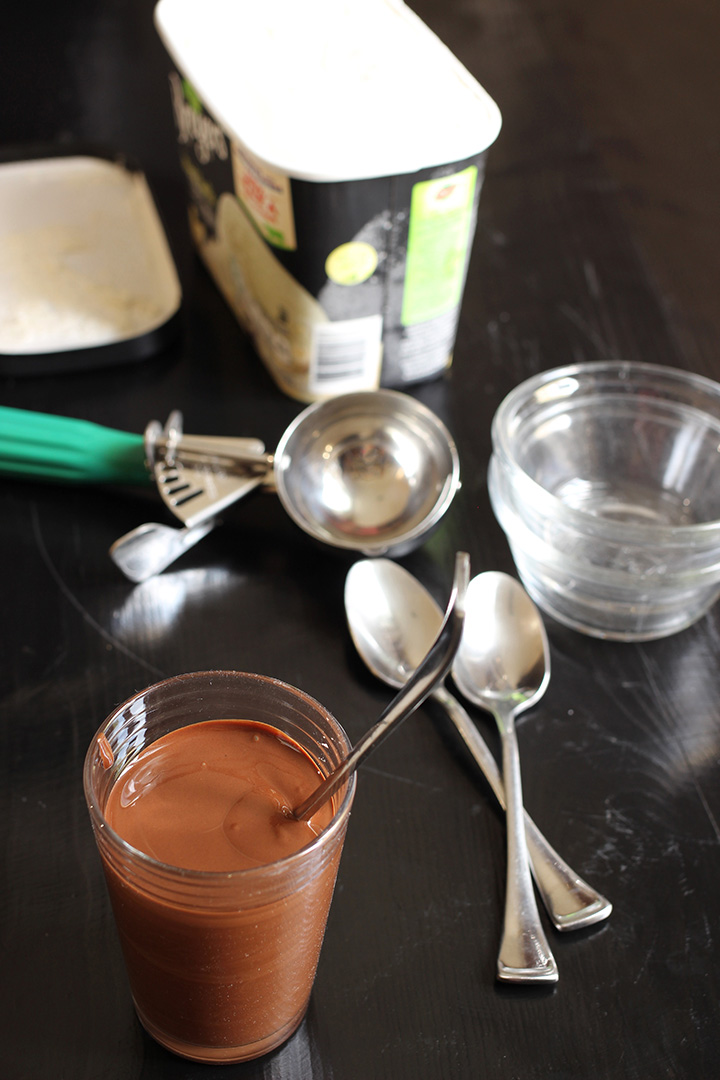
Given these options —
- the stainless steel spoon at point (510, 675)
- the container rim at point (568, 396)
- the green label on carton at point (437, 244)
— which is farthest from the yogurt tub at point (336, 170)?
the stainless steel spoon at point (510, 675)

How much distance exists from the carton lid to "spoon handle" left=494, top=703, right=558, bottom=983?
0.42 meters

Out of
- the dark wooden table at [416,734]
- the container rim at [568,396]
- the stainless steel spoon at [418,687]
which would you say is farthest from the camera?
the container rim at [568,396]

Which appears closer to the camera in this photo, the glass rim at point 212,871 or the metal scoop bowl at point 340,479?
the glass rim at point 212,871

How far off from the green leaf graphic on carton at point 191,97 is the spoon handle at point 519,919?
1.84 ft

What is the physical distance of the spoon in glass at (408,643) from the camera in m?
0.52

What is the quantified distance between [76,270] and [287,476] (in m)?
0.34

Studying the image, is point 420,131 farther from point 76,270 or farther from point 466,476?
point 76,270

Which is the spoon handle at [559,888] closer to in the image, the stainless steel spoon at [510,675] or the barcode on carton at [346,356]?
the stainless steel spoon at [510,675]

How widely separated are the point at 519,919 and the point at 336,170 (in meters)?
0.47

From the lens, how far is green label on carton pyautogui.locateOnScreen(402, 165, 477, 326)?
2.22 feet

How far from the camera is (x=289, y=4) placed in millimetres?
770

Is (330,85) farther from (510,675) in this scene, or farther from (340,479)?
(510,675)

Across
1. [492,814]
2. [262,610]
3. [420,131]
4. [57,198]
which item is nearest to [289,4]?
[420,131]

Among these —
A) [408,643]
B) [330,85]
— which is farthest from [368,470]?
[330,85]
